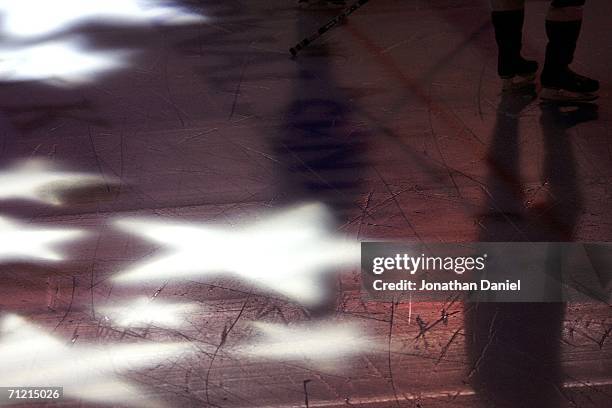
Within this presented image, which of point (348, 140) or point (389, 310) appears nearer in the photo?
point (389, 310)

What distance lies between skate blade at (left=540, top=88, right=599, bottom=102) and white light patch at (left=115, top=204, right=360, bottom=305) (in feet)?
3.92

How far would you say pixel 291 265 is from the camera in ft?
8.47

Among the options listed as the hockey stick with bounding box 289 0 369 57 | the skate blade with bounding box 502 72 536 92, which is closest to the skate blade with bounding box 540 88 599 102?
the skate blade with bounding box 502 72 536 92

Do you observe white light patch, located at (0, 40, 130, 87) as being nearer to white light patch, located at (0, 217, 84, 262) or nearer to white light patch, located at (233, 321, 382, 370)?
white light patch, located at (0, 217, 84, 262)

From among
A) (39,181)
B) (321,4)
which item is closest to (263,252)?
(39,181)

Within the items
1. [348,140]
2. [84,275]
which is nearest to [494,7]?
[348,140]

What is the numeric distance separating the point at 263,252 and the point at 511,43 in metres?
1.52

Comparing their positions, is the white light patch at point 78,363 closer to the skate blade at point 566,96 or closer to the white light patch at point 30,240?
the white light patch at point 30,240

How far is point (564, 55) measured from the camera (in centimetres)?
348

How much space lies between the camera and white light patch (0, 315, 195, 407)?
2094mm

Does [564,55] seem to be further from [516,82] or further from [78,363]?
[78,363]

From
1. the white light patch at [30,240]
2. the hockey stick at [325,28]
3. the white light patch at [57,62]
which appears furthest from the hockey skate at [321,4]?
the white light patch at [30,240]

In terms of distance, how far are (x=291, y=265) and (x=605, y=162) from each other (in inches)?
46.8

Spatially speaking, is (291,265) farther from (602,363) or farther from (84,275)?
(602,363)
